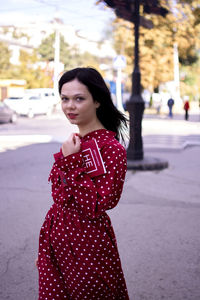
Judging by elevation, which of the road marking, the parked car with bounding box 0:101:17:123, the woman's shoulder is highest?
the woman's shoulder

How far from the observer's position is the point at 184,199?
6277 mm

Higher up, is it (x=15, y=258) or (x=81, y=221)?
(x=81, y=221)

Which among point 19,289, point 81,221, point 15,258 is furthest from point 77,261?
point 15,258

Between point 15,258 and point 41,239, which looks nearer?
point 41,239

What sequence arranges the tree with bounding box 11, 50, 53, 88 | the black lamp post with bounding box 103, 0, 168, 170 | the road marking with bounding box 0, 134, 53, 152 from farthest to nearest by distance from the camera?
the tree with bounding box 11, 50, 53, 88
the road marking with bounding box 0, 134, 53, 152
the black lamp post with bounding box 103, 0, 168, 170

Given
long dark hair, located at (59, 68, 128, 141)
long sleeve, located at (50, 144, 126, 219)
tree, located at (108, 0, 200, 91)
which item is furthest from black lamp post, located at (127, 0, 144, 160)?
tree, located at (108, 0, 200, 91)

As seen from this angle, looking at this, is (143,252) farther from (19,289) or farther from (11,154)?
(11,154)

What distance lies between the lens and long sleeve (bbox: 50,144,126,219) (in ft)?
6.24

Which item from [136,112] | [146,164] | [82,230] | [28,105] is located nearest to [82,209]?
[82,230]

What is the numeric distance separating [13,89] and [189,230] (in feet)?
159

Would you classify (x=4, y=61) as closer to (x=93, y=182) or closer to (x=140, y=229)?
(x=140, y=229)

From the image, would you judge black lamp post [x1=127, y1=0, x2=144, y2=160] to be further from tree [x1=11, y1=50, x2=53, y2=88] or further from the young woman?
tree [x1=11, y1=50, x2=53, y2=88]

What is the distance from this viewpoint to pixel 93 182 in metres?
1.95

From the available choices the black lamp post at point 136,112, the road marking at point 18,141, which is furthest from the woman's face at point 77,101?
the road marking at point 18,141
